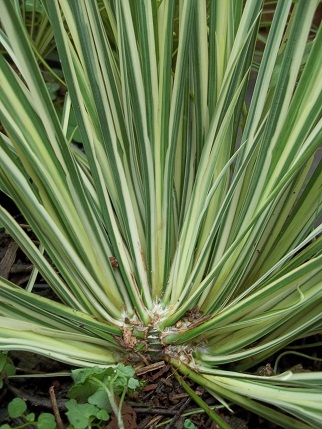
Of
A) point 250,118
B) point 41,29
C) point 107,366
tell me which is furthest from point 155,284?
point 41,29

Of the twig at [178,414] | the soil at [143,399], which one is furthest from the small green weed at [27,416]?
the twig at [178,414]

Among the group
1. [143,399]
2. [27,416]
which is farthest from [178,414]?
[27,416]

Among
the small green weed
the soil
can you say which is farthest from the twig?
the small green weed

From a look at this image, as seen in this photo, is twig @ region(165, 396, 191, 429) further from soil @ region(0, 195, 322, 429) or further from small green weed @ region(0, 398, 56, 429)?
small green weed @ region(0, 398, 56, 429)

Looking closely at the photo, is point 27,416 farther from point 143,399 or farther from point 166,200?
point 166,200

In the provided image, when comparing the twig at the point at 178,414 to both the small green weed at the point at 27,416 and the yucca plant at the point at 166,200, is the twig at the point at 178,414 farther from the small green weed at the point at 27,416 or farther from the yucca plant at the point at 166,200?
the small green weed at the point at 27,416

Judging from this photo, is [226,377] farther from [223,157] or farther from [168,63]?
[168,63]
